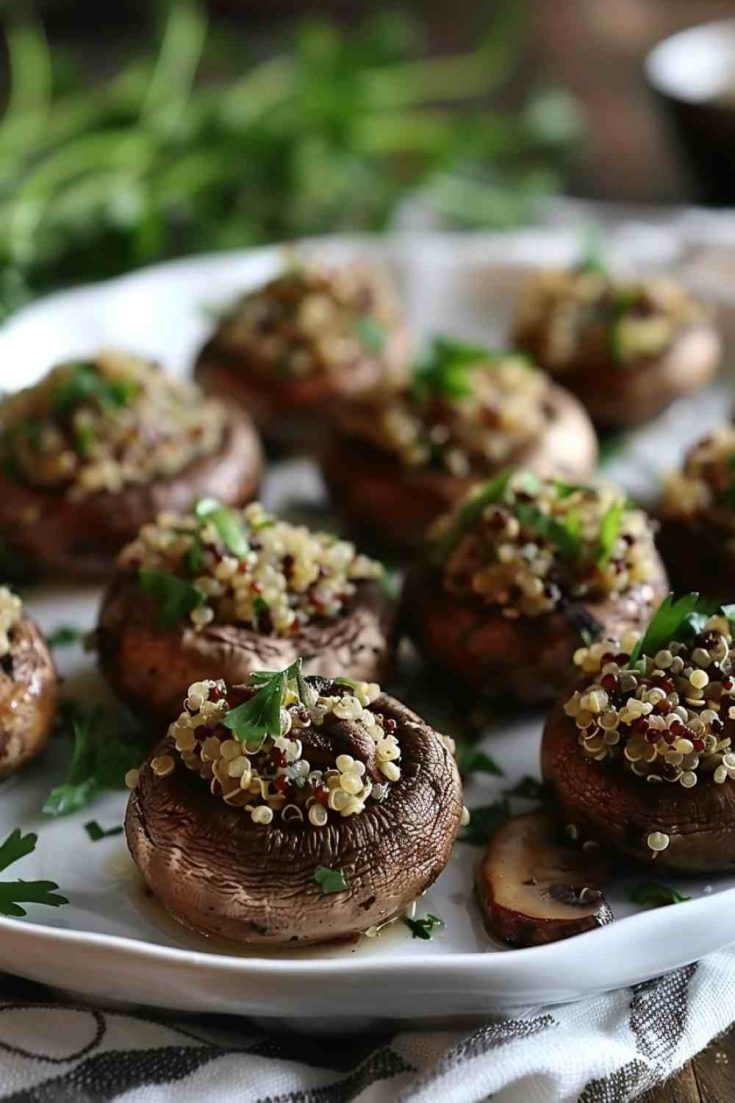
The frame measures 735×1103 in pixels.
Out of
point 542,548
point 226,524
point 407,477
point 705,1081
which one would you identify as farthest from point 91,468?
Answer: point 705,1081

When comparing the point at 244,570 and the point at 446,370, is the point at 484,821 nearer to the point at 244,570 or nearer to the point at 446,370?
the point at 244,570

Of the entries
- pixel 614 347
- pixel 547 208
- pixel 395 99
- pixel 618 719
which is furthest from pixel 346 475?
pixel 395 99

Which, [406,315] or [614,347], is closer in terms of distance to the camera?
[614,347]

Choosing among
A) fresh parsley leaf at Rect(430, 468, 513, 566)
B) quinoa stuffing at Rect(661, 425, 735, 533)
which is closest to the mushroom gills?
→ fresh parsley leaf at Rect(430, 468, 513, 566)

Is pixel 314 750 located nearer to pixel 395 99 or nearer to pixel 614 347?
pixel 614 347

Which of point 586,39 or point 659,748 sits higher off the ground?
point 659,748

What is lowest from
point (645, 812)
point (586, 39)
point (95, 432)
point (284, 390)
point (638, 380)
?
point (586, 39)

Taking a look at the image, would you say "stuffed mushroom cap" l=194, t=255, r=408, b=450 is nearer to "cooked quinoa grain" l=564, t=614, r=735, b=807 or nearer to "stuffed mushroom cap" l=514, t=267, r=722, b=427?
"stuffed mushroom cap" l=514, t=267, r=722, b=427
